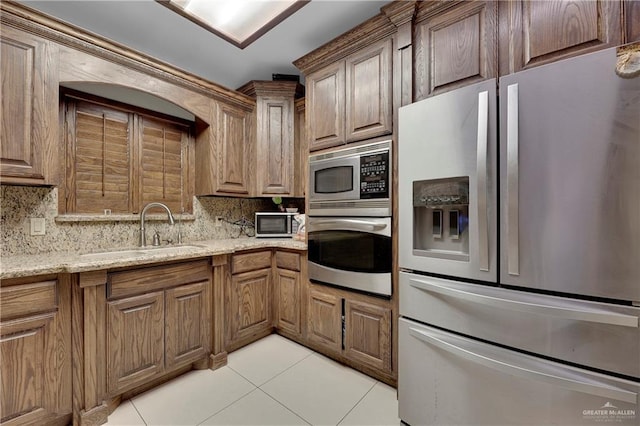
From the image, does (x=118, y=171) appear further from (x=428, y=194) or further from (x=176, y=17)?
(x=428, y=194)

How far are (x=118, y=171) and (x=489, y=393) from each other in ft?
9.25

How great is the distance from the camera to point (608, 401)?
0.90m

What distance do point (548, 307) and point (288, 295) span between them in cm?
177

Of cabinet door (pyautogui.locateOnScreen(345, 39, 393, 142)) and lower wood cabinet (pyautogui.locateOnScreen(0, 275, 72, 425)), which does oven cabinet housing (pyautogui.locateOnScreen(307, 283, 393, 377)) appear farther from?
lower wood cabinet (pyautogui.locateOnScreen(0, 275, 72, 425))

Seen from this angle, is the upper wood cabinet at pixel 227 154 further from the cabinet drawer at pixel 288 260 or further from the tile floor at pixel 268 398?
the tile floor at pixel 268 398

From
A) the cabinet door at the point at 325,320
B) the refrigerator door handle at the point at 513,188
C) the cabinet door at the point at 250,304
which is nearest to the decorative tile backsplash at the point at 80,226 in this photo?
the cabinet door at the point at 250,304

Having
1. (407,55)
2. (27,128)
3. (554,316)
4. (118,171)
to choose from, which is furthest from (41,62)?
A: (554,316)

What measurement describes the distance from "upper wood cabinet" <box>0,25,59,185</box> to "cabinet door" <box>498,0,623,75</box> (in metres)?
2.54

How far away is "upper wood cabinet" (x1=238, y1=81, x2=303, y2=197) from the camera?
2.60 m

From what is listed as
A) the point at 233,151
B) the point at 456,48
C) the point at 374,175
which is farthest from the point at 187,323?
the point at 456,48

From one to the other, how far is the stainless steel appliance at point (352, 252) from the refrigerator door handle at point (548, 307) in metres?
0.46

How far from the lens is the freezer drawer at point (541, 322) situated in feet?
2.91

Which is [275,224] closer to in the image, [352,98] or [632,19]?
[352,98]

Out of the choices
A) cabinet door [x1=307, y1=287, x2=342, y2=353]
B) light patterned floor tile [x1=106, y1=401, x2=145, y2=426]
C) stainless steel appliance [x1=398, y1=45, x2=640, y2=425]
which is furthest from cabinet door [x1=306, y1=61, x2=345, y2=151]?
light patterned floor tile [x1=106, y1=401, x2=145, y2=426]
